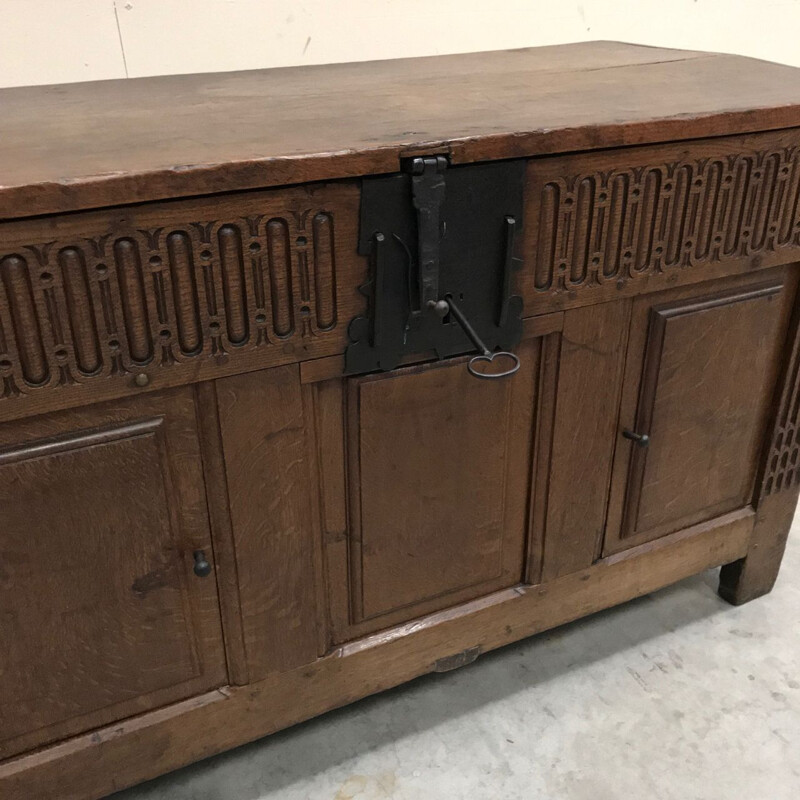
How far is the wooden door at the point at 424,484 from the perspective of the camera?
1082 mm

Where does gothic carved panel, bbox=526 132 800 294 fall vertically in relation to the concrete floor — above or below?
above

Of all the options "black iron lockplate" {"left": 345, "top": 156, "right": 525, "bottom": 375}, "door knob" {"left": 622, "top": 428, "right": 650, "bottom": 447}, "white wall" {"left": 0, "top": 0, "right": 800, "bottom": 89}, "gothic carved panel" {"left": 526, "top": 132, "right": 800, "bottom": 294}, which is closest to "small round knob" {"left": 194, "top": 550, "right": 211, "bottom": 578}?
"black iron lockplate" {"left": 345, "top": 156, "right": 525, "bottom": 375}

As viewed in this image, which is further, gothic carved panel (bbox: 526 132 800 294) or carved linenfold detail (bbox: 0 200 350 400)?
gothic carved panel (bbox: 526 132 800 294)

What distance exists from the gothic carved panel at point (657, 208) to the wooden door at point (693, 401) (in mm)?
75

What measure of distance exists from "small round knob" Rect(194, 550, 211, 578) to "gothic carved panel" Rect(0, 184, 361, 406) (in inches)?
10.2

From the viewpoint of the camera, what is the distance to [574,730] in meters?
1.36

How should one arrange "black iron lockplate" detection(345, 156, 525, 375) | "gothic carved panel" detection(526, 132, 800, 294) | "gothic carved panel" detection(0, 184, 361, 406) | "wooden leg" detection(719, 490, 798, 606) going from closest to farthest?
1. "gothic carved panel" detection(0, 184, 361, 406)
2. "black iron lockplate" detection(345, 156, 525, 375)
3. "gothic carved panel" detection(526, 132, 800, 294)
4. "wooden leg" detection(719, 490, 798, 606)

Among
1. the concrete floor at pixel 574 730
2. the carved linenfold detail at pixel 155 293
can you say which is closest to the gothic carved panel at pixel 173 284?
the carved linenfold detail at pixel 155 293

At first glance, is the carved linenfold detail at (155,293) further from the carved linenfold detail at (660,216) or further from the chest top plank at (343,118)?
the carved linenfold detail at (660,216)

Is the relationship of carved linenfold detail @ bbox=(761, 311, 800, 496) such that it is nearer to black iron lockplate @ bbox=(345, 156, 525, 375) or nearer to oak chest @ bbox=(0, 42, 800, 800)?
oak chest @ bbox=(0, 42, 800, 800)

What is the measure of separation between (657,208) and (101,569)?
33.0 inches

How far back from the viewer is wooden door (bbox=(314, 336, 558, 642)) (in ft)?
3.55

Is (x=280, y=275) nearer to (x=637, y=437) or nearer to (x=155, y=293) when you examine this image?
(x=155, y=293)

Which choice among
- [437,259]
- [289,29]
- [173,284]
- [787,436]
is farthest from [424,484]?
[289,29]
